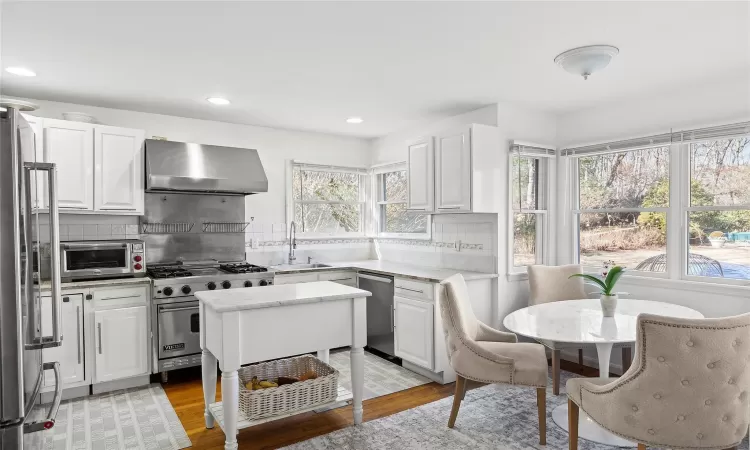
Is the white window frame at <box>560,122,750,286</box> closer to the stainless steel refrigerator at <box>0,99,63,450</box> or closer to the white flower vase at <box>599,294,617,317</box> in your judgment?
the white flower vase at <box>599,294,617,317</box>

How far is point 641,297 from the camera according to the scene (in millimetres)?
3754

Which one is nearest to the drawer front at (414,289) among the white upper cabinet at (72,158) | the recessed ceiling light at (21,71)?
the white upper cabinet at (72,158)

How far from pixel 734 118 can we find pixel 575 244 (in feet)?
5.08

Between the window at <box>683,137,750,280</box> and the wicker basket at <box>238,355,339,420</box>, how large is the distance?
282cm

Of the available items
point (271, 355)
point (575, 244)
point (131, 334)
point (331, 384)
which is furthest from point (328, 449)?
point (575, 244)

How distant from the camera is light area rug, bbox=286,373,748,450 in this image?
2697 millimetres

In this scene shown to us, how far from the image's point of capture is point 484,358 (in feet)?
8.97

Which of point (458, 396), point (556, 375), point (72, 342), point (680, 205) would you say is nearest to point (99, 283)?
point (72, 342)

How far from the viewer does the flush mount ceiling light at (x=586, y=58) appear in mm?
2613

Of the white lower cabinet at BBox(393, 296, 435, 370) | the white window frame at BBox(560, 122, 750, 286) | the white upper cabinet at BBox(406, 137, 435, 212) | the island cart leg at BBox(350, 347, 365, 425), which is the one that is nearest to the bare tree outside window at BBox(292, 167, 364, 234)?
the white upper cabinet at BBox(406, 137, 435, 212)

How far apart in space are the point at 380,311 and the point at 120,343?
220 cm

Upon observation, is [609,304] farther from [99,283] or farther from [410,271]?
[99,283]

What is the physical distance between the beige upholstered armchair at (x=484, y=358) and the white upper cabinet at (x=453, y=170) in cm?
102

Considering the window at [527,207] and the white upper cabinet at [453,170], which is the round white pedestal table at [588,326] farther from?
the white upper cabinet at [453,170]
